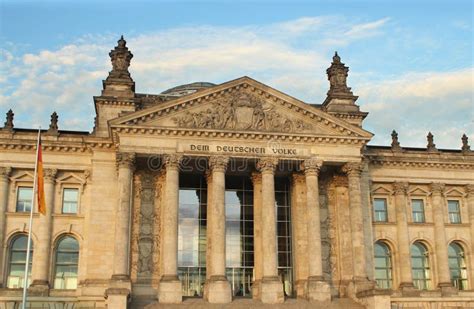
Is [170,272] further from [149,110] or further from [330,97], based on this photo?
[330,97]

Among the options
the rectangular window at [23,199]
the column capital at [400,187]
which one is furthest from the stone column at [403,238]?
the rectangular window at [23,199]

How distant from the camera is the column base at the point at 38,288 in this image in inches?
1711

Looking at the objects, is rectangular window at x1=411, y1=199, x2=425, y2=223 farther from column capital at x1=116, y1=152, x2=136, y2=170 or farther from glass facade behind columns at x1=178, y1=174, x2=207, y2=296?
column capital at x1=116, y1=152, x2=136, y2=170

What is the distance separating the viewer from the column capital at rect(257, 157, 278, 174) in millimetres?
44594

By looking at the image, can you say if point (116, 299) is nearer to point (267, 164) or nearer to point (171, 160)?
point (171, 160)

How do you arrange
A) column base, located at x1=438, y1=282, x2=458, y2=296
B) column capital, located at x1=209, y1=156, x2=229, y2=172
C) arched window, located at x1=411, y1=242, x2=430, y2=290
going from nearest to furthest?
1. column capital, located at x1=209, y1=156, x2=229, y2=172
2. column base, located at x1=438, y1=282, x2=458, y2=296
3. arched window, located at x1=411, y1=242, x2=430, y2=290

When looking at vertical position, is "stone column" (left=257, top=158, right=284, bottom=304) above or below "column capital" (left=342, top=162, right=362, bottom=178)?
below

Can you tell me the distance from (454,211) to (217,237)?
23.3 metres

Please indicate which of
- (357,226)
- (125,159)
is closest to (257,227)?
(357,226)

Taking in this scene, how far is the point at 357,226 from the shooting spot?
1777 inches

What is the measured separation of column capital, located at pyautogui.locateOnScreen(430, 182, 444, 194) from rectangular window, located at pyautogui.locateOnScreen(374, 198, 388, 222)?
4.23 m

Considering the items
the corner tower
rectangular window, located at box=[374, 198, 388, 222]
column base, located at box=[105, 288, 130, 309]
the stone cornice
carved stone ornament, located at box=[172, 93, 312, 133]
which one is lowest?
column base, located at box=[105, 288, 130, 309]

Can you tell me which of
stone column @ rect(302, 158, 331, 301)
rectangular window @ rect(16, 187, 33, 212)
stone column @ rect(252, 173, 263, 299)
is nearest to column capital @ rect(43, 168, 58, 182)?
rectangular window @ rect(16, 187, 33, 212)

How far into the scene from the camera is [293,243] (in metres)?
47.6
